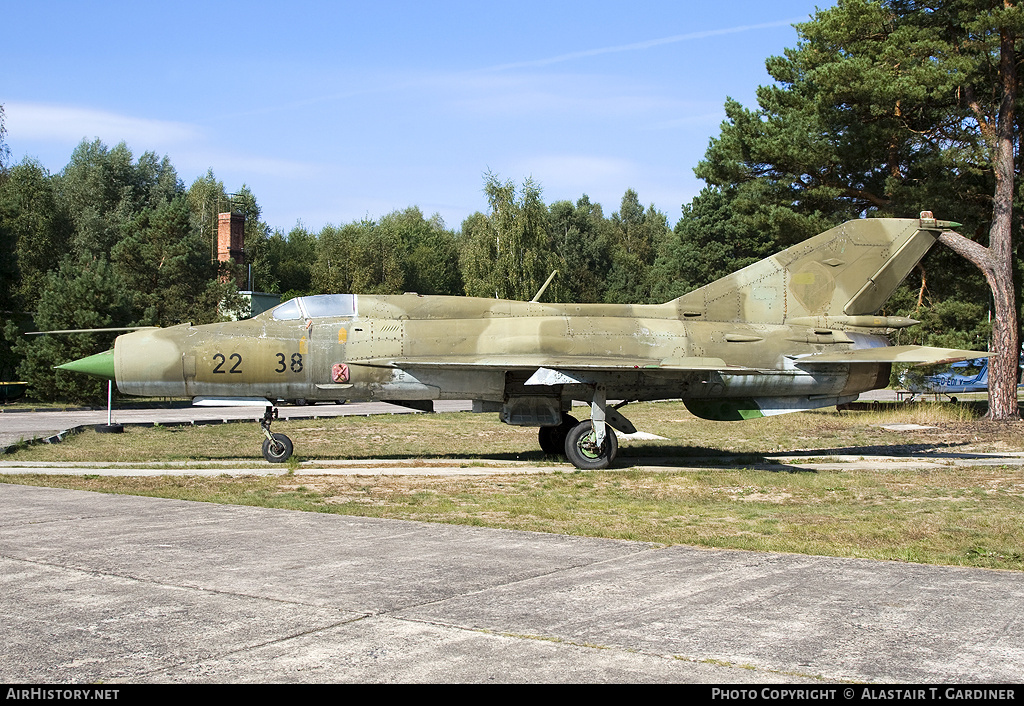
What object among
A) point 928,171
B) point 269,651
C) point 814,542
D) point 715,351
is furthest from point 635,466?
point 928,171

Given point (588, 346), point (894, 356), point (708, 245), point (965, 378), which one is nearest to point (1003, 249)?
point (894, 356)

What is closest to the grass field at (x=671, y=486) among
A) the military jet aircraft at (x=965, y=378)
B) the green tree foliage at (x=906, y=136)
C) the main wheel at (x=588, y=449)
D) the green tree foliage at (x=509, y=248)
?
the main wheel at (x=588, y=449)

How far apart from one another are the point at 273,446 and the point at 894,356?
11275 mm

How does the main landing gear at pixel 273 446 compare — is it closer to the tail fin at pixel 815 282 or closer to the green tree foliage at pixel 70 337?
the tail fin at pixel 815 282

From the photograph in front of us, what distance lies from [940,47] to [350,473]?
20559 millimetres

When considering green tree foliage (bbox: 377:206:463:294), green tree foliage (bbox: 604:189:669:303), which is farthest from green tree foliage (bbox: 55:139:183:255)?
green tree foliage (bbox: 604:189:669:303)

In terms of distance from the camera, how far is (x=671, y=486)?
14008mm

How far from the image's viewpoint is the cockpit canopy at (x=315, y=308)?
16.4m

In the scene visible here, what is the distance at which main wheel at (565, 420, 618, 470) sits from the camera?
53.0ft

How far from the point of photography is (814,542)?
8977mm

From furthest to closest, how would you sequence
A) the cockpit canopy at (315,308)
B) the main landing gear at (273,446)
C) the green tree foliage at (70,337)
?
1. the green tree foliage at (70,337)
2. the main landing gear at (273,446)
3. the cockpit canopy at (315,308)

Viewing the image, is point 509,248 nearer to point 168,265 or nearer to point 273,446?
point 168,265

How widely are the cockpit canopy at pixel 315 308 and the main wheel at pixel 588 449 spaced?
4.50 metres
